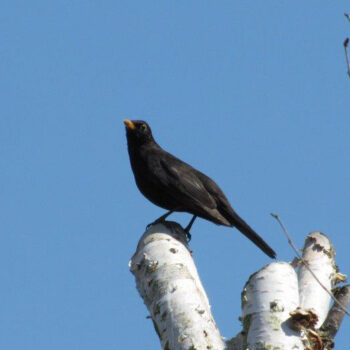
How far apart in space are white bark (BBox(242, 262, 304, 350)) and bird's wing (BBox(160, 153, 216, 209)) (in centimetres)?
455

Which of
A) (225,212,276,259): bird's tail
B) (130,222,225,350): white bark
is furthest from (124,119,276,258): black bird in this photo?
(130,222,225,350): white bark

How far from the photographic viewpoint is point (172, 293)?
5.13 metres

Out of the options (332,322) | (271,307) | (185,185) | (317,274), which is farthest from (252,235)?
(271,307)

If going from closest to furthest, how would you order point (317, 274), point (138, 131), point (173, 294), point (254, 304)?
point (254, 304)
point (173, 294)
point (317, 274)
point (138, 131)

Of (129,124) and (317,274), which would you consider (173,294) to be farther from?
(129,124)

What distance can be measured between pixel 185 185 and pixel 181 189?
80 millimetres

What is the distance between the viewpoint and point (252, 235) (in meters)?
9.97

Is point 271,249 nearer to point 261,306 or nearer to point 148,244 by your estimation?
point 148,244

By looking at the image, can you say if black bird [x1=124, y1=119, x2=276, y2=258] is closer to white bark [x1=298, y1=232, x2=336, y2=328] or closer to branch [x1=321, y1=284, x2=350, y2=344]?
white bark [x1=298, y1=232, x2=336, y2=328]

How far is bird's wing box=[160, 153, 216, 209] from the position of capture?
32.0 feet

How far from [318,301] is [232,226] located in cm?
475

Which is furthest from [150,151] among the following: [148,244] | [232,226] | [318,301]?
[318,301]

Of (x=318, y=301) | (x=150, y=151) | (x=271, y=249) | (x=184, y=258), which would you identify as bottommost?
(x=318, y=301)

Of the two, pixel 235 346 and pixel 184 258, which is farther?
pixel 184 258
